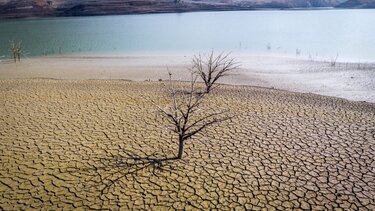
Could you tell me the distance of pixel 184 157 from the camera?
7.30 meters

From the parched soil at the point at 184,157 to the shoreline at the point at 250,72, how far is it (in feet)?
11.8

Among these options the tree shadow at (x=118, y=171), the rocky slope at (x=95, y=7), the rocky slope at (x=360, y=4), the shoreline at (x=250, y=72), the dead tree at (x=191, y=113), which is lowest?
the tree shadow at (x=118, y=171)

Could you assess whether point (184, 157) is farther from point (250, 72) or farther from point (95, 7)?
point (95, 7)

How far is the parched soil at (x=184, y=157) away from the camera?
231 inches

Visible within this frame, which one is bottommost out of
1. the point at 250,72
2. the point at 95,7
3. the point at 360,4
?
the point at 250,72

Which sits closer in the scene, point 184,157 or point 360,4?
point 184,157

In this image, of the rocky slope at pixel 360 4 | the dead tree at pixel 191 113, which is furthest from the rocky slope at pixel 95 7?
the dead tree at pixel 191 113

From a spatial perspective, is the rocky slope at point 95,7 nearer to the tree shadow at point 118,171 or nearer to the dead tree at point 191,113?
the dead tree at point 191,113

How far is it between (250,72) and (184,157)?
12.2 meters

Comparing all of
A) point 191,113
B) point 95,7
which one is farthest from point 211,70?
point 95,7

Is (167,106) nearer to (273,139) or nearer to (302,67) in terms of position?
(273,139)

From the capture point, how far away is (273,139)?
27.1 ft

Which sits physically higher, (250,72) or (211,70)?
(211,70)

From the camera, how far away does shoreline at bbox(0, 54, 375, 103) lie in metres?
14.6
